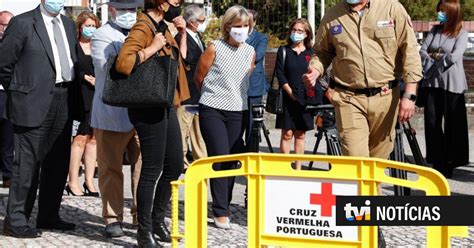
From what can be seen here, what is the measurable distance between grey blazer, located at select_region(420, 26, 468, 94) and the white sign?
7.01m

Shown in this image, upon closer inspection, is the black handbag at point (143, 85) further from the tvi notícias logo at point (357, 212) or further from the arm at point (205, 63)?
the tvi notícias logo at point (357, 212)

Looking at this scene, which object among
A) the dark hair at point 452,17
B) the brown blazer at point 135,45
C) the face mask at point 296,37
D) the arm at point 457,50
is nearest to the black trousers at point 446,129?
the arm at point 457,50

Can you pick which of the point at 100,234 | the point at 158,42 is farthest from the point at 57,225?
the point at 158,42

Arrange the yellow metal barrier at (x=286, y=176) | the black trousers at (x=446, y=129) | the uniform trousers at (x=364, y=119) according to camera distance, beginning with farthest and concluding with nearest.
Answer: the black trousers at (x=446, y=129), the uniform trousers at (x=364, y=119), the yellow metal barrier at (x=286, y=176)

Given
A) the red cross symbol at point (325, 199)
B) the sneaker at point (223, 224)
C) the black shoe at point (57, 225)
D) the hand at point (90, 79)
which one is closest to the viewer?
the red cross symbol at point (325, 199)

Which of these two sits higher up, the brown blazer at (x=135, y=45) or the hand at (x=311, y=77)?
the brown blazer at (x=135, y=45)

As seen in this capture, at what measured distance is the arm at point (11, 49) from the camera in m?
9.12

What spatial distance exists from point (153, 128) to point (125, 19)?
2.87ft

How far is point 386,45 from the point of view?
8680mm

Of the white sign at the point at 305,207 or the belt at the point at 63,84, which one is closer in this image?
the white sign at the point at 305,207

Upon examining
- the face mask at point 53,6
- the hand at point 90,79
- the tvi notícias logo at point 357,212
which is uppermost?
the face mask at point 53,6

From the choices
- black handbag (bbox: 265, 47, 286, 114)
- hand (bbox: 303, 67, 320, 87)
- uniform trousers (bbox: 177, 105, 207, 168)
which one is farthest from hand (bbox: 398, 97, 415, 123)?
uniform trousers (bbox: 177, 105, 207, 168)

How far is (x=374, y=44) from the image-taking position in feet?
28.4

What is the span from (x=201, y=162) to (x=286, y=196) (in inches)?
21.6
